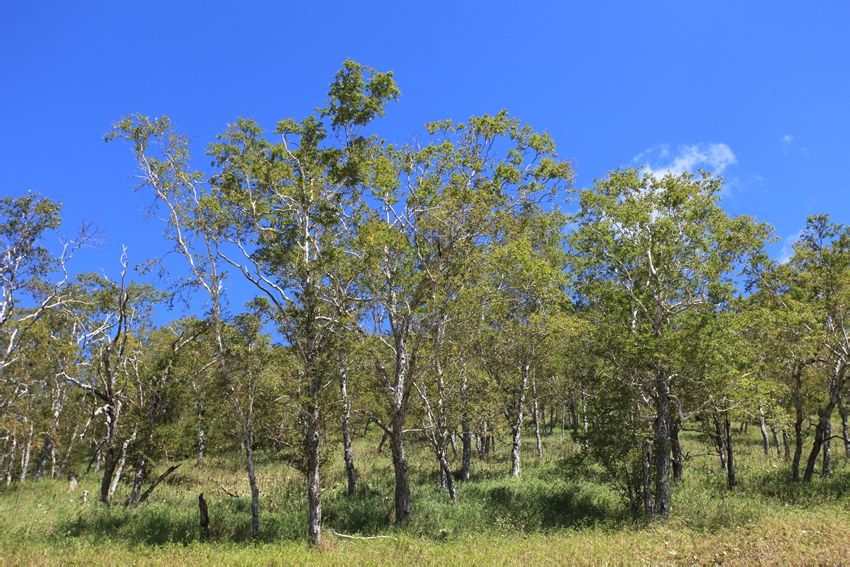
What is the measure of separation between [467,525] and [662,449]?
7.81 m

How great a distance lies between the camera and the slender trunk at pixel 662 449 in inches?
776

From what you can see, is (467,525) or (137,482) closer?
(467,525)

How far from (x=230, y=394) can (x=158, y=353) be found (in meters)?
13.7

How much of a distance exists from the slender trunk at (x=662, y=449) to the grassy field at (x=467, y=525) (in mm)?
719

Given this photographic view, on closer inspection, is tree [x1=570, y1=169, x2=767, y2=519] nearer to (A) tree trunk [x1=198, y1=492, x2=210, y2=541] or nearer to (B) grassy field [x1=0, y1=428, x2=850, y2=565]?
(B) grassy field [x1=0, y1=428, x2=850, y2=565]

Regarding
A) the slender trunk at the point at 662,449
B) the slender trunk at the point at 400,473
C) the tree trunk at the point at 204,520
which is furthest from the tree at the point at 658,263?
the tree trunk at the point at 204,520

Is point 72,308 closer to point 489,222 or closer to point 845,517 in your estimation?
point 489,222

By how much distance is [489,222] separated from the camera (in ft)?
65.5

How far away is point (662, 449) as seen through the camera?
20.2 meters

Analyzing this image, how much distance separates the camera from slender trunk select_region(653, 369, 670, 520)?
1970 centimetres

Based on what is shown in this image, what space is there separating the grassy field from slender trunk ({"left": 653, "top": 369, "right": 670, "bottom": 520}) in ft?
2.36

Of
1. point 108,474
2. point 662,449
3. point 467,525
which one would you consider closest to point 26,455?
point 108,474

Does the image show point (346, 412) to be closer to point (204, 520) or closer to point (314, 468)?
point (314, 468)

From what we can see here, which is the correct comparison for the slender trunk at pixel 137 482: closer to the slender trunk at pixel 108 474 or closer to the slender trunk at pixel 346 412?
the slender trunk at pixel 108 474
